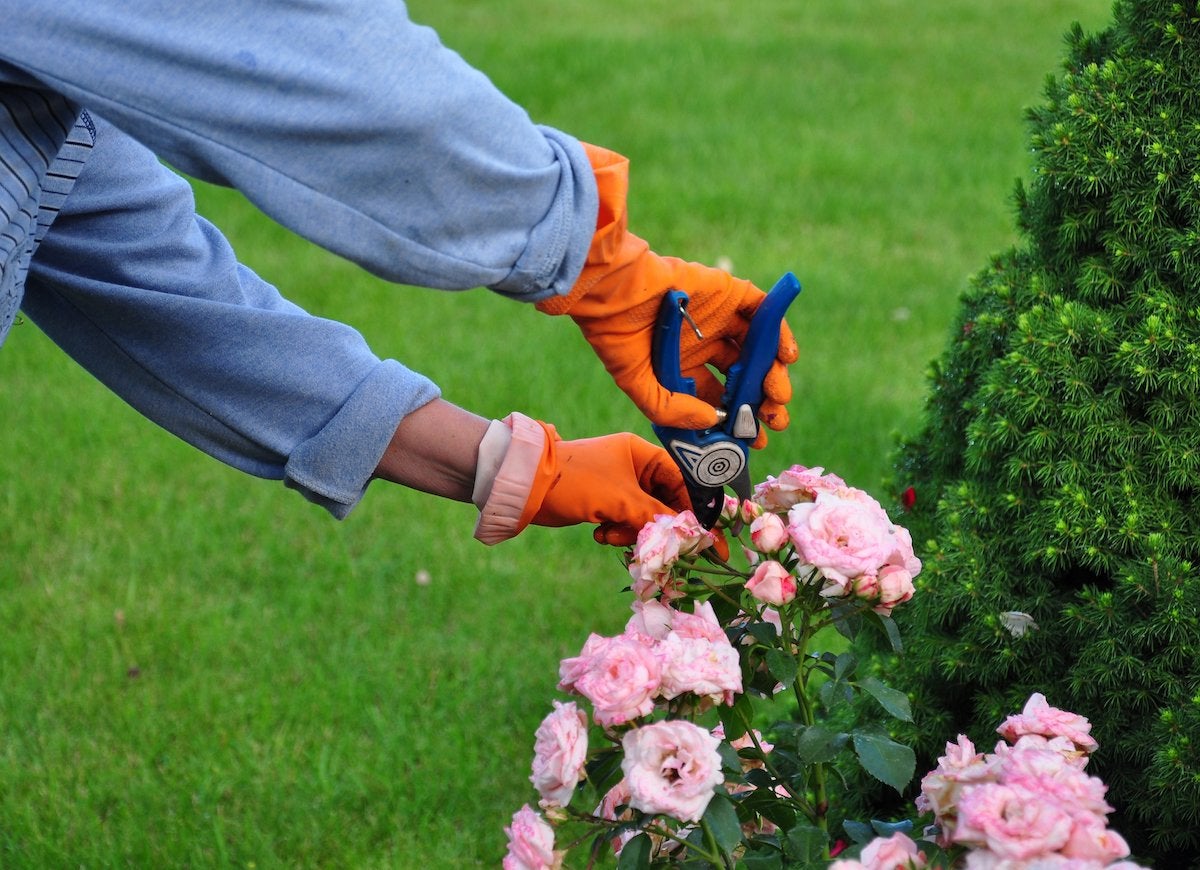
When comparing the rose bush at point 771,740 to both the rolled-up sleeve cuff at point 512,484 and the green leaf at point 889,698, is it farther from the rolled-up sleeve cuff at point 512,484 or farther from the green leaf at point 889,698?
the rolled-up sleeve cuff at point 512,484

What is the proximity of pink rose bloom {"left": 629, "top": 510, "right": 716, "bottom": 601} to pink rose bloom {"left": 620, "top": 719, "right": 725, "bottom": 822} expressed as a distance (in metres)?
0.25

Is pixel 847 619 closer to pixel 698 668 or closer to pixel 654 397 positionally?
pixel 698 668

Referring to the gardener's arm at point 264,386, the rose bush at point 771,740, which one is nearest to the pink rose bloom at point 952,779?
the rose bush at point 771,740

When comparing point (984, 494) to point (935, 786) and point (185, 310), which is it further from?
point (185, 310)

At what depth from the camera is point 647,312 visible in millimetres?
1782

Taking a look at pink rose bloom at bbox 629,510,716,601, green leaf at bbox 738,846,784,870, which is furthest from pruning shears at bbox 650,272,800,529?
green leaf at bbox 738,846,784,870

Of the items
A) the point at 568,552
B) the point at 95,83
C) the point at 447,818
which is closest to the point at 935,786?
the point at 95,83

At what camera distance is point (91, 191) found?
191 centimetres

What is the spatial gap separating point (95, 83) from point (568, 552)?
7.96ft

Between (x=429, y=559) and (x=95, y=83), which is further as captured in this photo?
(x=429, y=559)

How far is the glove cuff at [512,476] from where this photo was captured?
6.31 ft

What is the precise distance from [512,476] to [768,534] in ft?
1.51

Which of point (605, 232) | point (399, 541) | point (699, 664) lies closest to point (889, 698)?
point (699, 664)

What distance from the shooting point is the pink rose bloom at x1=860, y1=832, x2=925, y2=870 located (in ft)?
4.56
